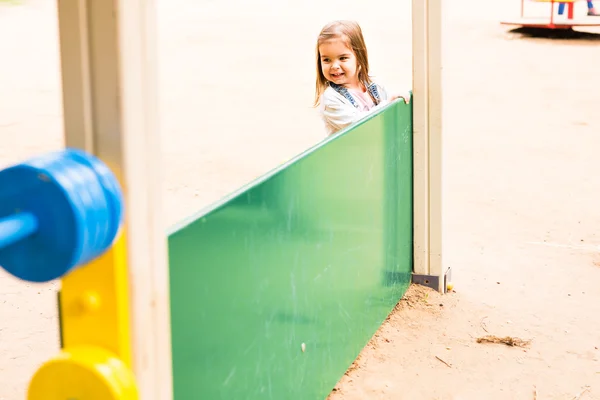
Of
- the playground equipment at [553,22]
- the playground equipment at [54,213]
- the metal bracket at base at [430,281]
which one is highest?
the playground equipment at [553,22]

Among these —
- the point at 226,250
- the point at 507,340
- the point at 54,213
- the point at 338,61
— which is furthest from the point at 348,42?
the point at 54,213

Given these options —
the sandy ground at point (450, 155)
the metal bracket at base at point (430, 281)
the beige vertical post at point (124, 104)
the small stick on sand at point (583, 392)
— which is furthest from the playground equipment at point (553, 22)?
the beige vertical post at point (124, 104)

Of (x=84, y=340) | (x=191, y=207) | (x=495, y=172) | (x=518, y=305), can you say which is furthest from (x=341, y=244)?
(x=495, y=172)

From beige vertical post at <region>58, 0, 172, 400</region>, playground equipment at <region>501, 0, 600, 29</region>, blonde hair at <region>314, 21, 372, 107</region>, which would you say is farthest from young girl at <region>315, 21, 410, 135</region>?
playground equipment at <region>501, 0, 600, 29</region>

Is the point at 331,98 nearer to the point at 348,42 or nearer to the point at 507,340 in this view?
the point at 348,42

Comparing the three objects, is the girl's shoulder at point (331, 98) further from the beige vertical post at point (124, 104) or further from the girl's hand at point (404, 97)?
the beige vertical post at point (124, 104)

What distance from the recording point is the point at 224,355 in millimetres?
2291

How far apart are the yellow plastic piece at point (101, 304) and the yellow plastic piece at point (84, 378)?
0.07ft

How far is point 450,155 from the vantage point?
24.7 ft

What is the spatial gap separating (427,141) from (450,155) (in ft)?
11.4

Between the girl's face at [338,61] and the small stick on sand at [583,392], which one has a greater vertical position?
the girl's face at [338,61]

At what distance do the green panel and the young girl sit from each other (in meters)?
0.24

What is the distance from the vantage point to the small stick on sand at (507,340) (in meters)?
3.79

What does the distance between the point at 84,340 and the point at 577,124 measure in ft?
25.3
